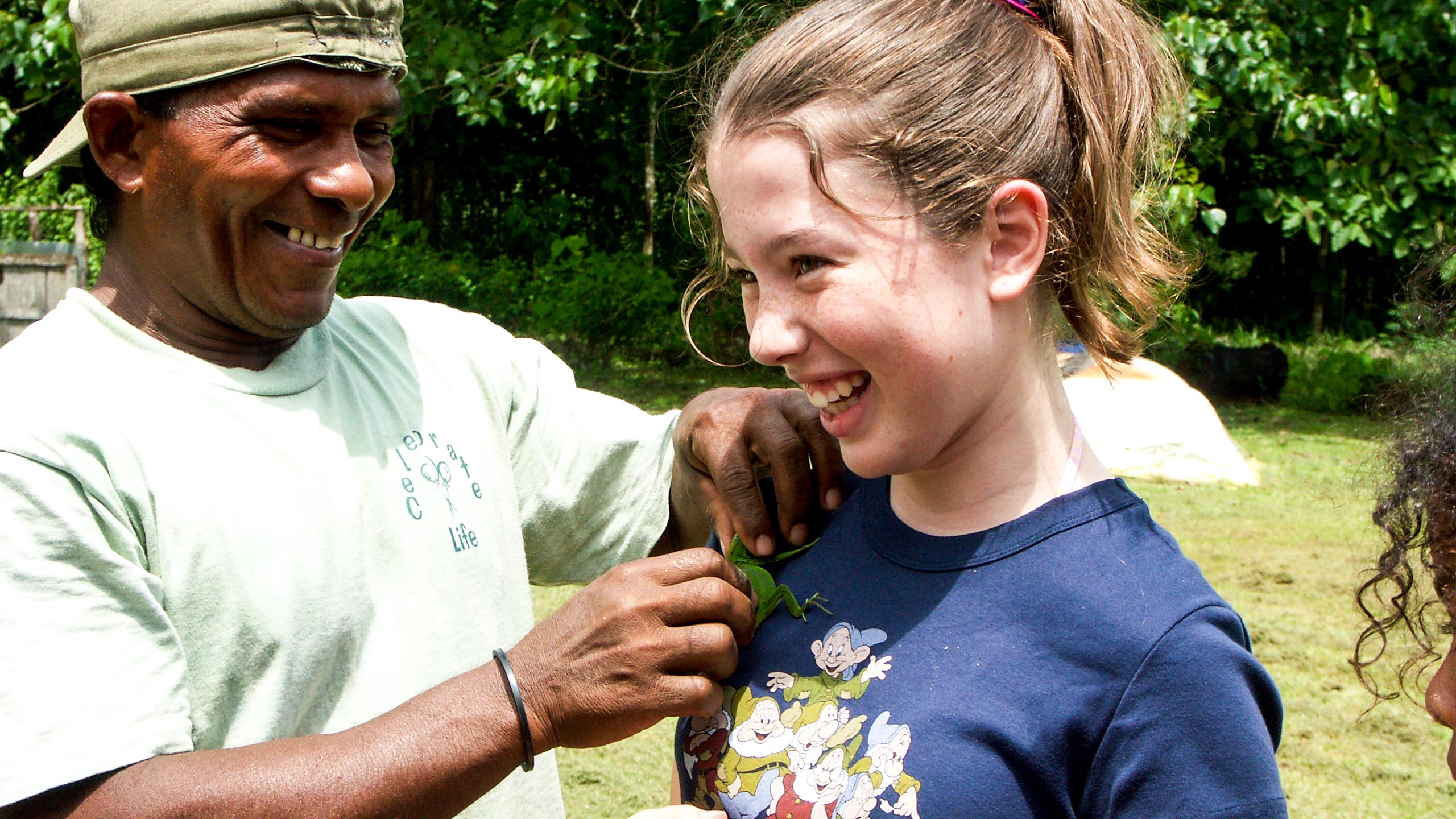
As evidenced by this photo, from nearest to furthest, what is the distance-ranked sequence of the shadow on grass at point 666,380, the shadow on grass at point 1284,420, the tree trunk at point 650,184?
the shadow on grass at point 1284,420, the shadow on grass at point 666,380, the tree trunk at point 650,184

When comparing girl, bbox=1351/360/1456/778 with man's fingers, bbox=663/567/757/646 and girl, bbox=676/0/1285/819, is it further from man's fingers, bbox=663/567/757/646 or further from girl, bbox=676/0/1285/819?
man's fingers, bbox=663/567/757/646

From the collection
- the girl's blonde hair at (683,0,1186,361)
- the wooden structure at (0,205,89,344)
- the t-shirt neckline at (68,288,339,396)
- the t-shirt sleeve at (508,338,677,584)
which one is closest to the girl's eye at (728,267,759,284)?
the girl's blonde hair at (683,0,1186,361)

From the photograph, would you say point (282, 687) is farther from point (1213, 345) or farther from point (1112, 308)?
point (1213, 345)

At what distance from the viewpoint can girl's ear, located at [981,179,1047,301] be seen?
1.60 meters

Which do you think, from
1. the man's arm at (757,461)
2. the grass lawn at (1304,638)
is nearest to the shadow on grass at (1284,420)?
the grass lawn at (1304,638)

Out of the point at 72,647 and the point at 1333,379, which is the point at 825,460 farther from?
the point at 1333,379

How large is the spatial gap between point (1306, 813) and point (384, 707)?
10.9 ft

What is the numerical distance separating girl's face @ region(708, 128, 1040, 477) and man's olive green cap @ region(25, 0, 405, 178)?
74 cm

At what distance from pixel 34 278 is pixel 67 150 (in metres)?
9.62

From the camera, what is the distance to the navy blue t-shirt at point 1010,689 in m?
1.40

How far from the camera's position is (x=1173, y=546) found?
1.60 metres

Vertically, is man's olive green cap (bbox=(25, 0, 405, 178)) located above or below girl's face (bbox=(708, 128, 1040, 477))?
above

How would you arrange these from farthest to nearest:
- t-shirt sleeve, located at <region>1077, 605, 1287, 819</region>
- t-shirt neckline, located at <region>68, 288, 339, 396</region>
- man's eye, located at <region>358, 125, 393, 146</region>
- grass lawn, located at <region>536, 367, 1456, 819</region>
Answer: grass lawn, located at <region>536, 367, 1456, 819</region> → man's eye, located at <region>358, 125, 393, 146</region> → t-shirt neckline, located at <region>68, 288, 339, 396</region> → t-shirt sleeve, located at <region>1077, 605, 1287, 819</region>

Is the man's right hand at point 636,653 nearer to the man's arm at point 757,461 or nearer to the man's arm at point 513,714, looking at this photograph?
the man's arm at point 513,714
